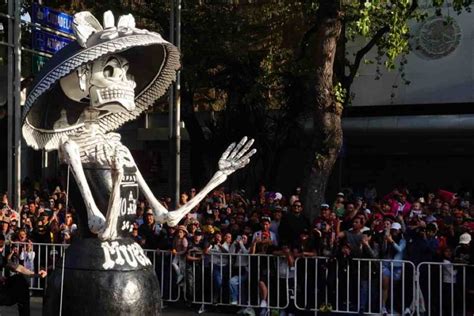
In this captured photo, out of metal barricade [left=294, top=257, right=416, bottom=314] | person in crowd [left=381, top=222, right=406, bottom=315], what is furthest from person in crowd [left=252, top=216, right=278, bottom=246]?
person in crowd [left=381, top=222, right=406, bottom=315]

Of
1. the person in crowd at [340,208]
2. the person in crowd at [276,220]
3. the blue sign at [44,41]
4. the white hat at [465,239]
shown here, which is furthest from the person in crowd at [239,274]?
the blue sign at [44,41]

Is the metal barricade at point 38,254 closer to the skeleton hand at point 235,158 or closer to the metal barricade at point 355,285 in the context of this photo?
the metal barricade at point 355,285

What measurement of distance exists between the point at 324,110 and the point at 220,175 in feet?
25.9

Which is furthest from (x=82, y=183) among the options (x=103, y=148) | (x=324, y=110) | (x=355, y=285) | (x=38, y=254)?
(x=324, y=110)

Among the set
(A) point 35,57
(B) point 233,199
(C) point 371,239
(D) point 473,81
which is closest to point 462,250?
(C) point 371,239

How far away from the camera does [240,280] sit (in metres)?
10.4

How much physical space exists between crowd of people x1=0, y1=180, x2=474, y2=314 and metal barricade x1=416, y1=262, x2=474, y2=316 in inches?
1.3

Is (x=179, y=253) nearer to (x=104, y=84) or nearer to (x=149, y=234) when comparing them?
(x=149, y=234)

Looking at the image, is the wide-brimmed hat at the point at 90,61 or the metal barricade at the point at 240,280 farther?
the metal barricade at the point at 240,280

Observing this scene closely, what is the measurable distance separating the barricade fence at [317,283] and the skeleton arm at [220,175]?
4688 millimetres

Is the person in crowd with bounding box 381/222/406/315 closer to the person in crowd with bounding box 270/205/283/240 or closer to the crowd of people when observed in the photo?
the crowd of people

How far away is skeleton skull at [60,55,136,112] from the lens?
15.7 feet

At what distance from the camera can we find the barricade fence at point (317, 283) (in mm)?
9414

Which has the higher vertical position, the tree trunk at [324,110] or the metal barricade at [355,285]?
the tree trunk at [324,110]
